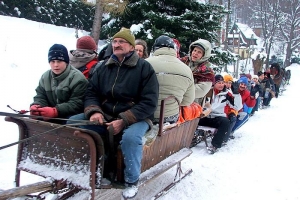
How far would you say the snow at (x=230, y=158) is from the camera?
4414 mm

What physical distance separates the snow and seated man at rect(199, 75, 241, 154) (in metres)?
0.29

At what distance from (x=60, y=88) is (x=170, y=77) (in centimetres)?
127

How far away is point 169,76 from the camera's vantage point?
12.5ft

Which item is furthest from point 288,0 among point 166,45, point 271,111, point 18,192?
point 18,192

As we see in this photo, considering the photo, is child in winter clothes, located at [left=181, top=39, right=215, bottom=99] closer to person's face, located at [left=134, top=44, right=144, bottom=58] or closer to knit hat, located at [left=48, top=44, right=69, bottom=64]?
person's face, located at [left=134, top=44, right=144, bottom=58]

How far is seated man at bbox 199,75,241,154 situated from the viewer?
6293 millimetres

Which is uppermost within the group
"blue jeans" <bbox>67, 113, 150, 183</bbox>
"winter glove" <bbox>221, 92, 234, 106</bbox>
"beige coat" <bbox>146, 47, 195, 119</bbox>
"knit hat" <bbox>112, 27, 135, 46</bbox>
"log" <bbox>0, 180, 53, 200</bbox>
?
"knit hat" <bbox>112, 27, 135, 46</bbox>

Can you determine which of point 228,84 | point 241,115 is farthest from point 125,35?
point 241,115

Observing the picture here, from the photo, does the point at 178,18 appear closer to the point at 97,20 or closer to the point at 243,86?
the point at 243,86

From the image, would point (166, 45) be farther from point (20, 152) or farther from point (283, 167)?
point (283, 167)

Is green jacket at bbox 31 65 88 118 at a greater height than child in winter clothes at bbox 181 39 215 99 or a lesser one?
lesser

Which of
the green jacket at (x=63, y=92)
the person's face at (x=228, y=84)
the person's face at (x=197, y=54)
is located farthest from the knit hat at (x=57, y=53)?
the person's face at (x=228, y=84)

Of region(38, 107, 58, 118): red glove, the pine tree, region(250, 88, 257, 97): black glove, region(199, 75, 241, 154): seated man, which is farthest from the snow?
the pine tree

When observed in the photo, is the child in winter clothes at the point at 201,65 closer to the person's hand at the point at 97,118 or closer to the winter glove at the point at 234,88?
the winter glove at the point at 234,88
